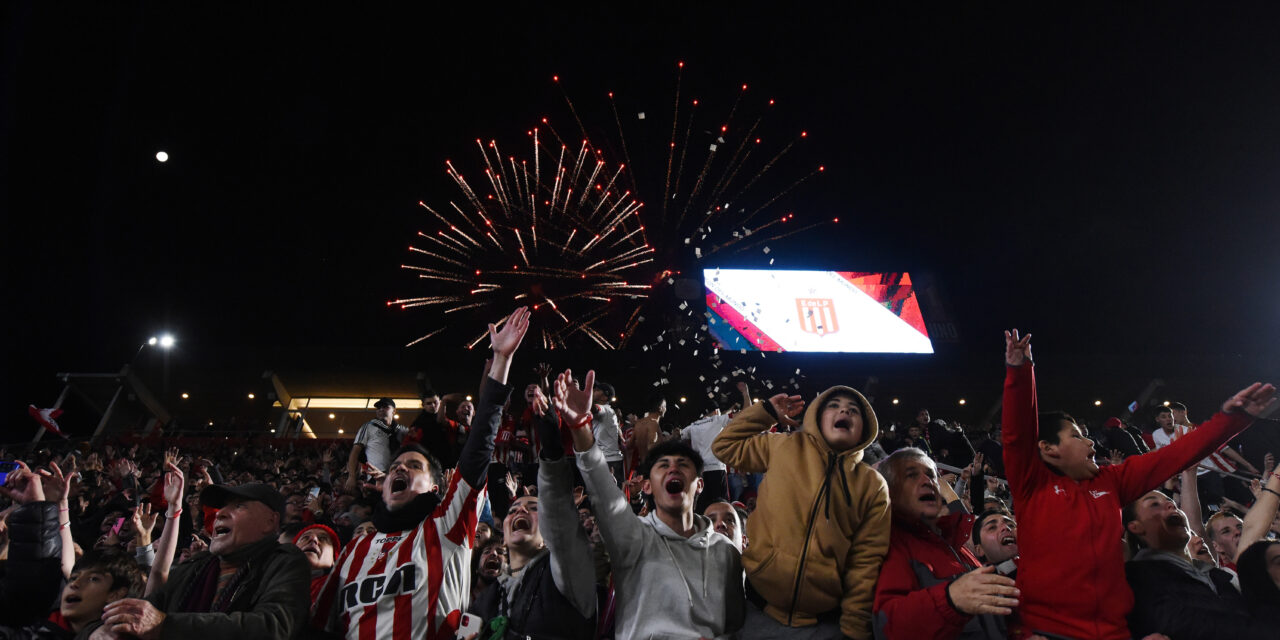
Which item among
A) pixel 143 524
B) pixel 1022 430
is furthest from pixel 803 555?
pixel 143 524

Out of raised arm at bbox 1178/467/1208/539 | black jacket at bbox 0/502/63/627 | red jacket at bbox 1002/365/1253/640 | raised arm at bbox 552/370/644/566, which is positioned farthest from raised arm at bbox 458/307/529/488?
raised arm at bbox 1178/467/1208/539

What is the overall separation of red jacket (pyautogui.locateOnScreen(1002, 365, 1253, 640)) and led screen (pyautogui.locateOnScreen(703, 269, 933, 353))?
21004 mm

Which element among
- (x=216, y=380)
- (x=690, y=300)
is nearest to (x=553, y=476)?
(x=690, y=300)

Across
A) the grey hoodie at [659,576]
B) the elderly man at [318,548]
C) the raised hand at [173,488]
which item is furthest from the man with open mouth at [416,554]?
the raised hand at [173,488]

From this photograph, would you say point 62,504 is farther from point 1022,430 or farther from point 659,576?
point 1022,430

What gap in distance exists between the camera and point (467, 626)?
3738mm

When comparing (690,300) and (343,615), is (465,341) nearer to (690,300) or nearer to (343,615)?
(690,300)

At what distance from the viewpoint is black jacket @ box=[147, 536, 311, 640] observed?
2908 mm

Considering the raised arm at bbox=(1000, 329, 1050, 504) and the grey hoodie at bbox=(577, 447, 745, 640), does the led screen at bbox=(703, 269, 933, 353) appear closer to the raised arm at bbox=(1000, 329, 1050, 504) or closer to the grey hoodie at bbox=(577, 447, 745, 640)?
the raised arm at bbox=(1000, 329, 1050, 504)

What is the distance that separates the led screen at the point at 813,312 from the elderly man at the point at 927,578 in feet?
68.5

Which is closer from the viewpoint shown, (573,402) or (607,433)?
(573,402)

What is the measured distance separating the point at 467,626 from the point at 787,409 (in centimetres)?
225

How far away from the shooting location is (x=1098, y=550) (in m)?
3.23

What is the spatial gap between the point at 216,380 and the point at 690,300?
1970 centimetres
